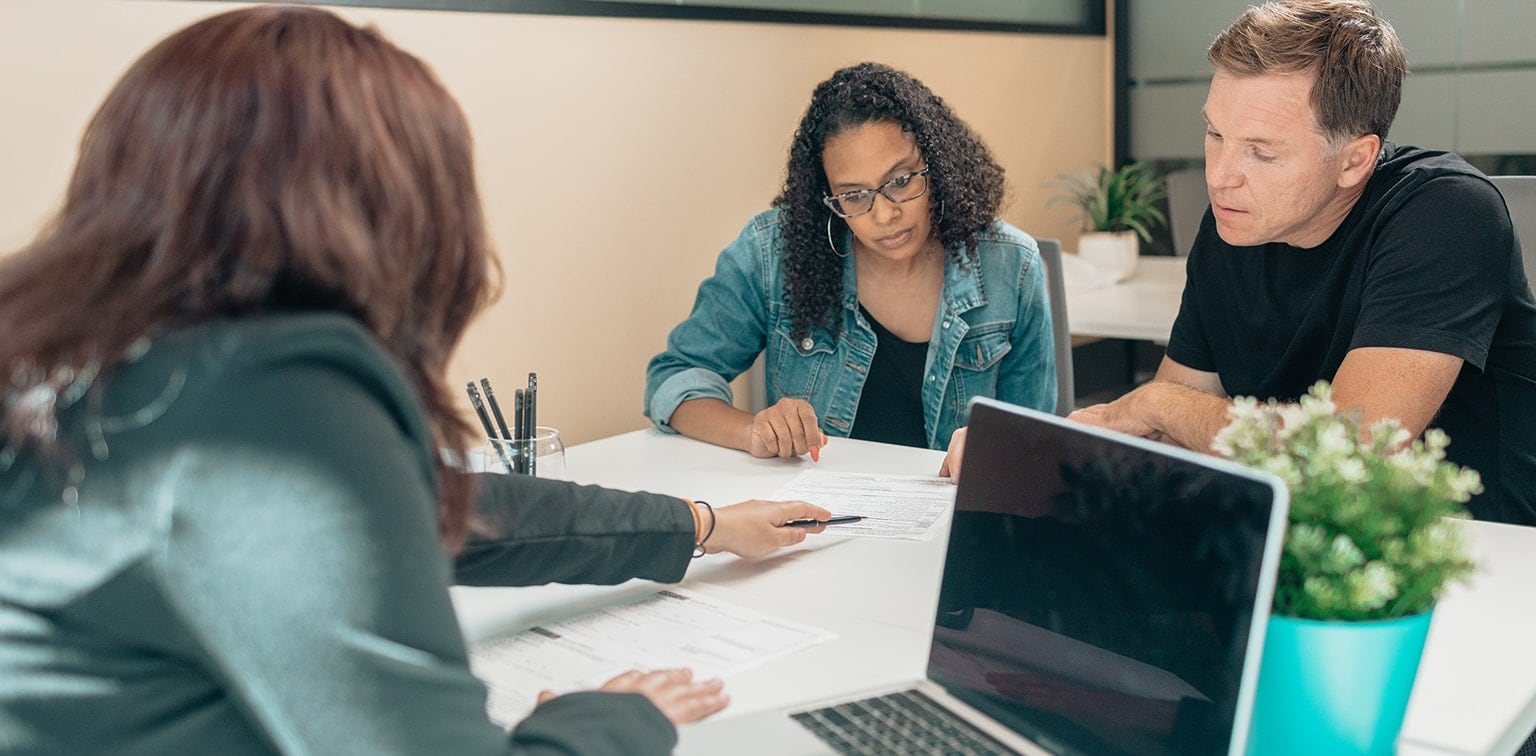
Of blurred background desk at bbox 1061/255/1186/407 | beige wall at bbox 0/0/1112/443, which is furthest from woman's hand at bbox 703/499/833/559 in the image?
blurred background desk at bbox 1061/255/1186/407

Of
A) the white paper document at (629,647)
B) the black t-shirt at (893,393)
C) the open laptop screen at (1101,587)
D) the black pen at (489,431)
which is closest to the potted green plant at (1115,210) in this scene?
the black t-shirt at (893,393)

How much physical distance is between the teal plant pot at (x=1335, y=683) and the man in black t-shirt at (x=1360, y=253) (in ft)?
2.62

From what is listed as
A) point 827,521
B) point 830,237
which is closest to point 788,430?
point 827,521

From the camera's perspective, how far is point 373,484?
28.2 inches

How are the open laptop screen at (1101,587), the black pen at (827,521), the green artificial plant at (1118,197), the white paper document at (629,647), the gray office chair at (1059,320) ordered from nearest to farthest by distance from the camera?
1. the open laptop screen at (1101,587)
2. the white paper document at (629,647)
3. the black pen at (827,521)
4. the gray office chair at (1059,320)
5. the green artificial plant at (1118,197)

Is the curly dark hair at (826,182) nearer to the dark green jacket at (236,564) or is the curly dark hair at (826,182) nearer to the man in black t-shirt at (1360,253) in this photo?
the man in black t-shirt at (1360,253)

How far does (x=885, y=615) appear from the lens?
1342 millimetres

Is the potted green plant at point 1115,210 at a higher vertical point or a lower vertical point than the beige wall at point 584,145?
lower

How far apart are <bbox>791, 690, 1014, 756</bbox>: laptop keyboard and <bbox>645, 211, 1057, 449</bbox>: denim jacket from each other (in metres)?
1.21

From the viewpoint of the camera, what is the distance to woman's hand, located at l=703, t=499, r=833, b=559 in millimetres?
1457

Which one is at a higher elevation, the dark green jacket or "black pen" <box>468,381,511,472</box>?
the dark green jacket

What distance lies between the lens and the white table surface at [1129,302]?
10.5 feet

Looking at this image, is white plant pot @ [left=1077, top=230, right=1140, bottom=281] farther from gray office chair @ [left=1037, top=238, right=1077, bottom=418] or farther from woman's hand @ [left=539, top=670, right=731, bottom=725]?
woman's hand @ [left=539, top=670, right=731, bottom=725]

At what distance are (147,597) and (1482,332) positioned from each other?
1.62 m
